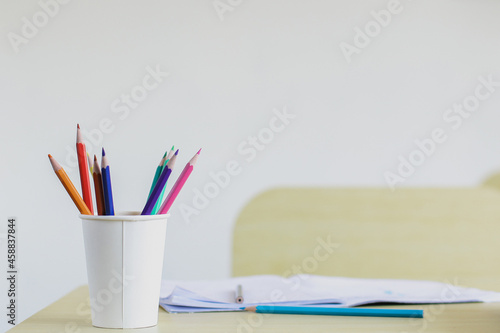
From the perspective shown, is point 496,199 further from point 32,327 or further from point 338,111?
point 32,327

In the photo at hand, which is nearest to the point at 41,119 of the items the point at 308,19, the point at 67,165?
the point at 67,165

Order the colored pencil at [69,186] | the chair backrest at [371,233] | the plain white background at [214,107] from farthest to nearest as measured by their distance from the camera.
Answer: the plain white background at [214,107] < the chair backrest at [371,233] < the colored pencil at [69,186]

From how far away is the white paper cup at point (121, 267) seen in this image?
525 mm

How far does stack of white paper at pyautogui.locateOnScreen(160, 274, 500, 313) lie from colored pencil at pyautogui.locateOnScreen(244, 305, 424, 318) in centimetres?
4

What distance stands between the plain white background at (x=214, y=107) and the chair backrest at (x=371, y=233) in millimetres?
359

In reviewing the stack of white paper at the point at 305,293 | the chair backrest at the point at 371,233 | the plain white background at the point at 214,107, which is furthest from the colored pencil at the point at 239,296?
the plain white background at the point at 214,107

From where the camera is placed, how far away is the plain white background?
165 centimetres

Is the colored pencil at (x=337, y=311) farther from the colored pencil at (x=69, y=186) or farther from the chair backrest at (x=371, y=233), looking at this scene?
the chair backrest at (x=371, y=233)

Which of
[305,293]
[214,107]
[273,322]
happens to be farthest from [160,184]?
[214,107]

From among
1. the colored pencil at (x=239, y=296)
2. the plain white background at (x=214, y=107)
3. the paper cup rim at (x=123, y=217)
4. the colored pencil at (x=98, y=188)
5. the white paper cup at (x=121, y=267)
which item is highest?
the plain white background at (x=214, y=107)

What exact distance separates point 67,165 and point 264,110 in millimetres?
605

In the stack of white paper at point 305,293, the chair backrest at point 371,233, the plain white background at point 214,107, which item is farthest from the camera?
the plain white background at point 214,107

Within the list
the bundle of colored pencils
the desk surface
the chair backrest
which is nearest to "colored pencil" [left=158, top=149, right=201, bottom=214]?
the bundle of colored pencils

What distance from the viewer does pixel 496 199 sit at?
1273 mm
